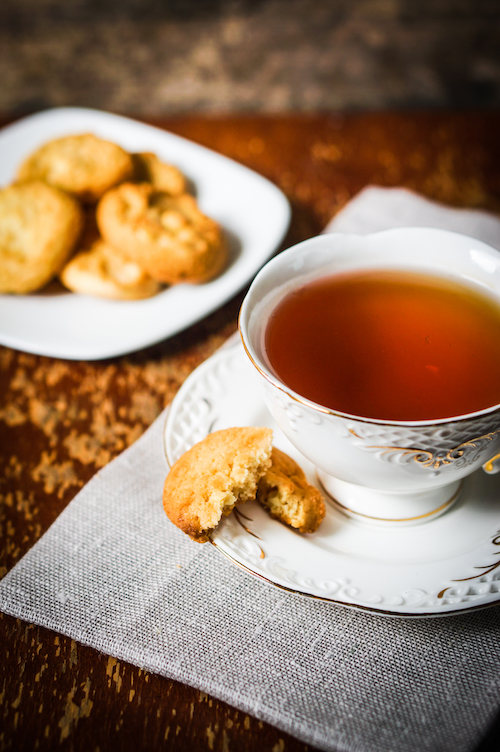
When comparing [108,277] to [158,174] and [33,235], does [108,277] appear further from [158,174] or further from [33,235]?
[158,174]

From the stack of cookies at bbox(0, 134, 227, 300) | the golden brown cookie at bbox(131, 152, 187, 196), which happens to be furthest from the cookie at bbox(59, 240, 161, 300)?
the golden brown cookie at bbox(131, 152, 187, 196)

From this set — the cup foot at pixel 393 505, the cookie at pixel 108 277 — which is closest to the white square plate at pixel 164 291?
the cookie at pixel 108 277

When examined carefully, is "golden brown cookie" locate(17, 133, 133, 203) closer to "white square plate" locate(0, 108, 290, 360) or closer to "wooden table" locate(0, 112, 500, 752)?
"white square plate" locate(0, 108, 290, 360)

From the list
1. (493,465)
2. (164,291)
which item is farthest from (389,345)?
(164,291)

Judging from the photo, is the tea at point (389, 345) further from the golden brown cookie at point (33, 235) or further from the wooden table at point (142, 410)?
the golden brown cookie at point (33, 235)

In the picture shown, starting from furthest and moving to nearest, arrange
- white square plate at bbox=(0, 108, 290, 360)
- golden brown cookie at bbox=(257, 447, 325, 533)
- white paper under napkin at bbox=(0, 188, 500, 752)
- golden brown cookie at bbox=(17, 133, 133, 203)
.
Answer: golden brown cookie at bbox=(17, 133, 133, 203) < white square plate at bbox=(0, 108, 290, 360) < golden brown cookie at bbox=(257, 447, 325, 533) < white paper under napkin at bbox=(0, 188, 500, 752)
